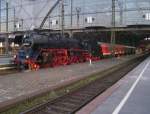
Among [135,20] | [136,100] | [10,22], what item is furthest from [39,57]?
[10,22]

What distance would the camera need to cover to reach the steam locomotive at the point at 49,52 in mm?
26731

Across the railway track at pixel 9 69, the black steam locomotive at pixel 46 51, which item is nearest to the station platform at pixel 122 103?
the railway track at pixel 9 69

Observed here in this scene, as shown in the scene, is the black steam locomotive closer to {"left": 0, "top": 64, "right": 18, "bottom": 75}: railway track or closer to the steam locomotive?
the steam locomotive

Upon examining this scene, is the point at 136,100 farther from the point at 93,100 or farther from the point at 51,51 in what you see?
the point at 51,51

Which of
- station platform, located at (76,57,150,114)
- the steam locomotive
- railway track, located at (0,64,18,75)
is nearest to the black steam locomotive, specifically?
the steam locomotive

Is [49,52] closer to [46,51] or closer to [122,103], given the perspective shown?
[46,51]

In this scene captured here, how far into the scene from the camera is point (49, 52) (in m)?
29.4

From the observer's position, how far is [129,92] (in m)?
14.8

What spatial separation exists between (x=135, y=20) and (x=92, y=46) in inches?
1913

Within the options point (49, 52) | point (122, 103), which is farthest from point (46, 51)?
point (122, 103)

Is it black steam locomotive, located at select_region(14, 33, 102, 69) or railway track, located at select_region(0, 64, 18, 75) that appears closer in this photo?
railway track, located at select_region(0, 64, 18, 75)

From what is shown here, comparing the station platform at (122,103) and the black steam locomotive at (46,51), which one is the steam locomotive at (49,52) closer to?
the black steam locomotive at (46,51)

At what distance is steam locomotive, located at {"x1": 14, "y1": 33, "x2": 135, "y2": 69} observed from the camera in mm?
26731

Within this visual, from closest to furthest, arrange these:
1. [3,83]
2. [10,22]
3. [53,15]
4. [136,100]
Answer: [136,100] < [3,83] < [53,15] < [10,22]
